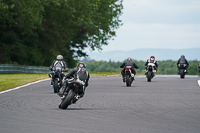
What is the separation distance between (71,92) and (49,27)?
52.6m

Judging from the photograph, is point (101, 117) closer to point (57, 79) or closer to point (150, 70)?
point (57, 79)

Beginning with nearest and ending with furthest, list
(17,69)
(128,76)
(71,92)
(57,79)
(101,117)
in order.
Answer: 1. (101,117)
2. (71,92)
3. (57,79)
4. (128,76)
5. (17,69)

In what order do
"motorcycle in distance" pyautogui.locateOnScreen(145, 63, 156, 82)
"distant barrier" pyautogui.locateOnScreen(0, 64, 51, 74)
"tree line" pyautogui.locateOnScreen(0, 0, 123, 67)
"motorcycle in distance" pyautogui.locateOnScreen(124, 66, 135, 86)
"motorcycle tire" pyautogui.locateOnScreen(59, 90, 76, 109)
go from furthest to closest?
"tree line" pyautogui.locateOnScreen(0, 0, 123, 67) < "distant barrier" pyautogui.locateOnScreen(0, 64, 51, 74) < "motorcycle in distance" pyautogui.locateOnScreen(145, 63, 156, 82) < "motorcycle in distance" pyautogui.locateOnScreen(124, 66, 135, 86) < "motorcycle tire" pyautogui.locateOnScreen(59, 90, 76, 109)

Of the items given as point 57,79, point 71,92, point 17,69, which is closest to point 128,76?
point 57,79

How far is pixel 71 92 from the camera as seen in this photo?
13.7 meters

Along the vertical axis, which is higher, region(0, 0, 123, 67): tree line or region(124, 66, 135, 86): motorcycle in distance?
region(0, 0, 123, 67): tree line

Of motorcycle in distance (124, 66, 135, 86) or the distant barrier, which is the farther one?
the distant barrier

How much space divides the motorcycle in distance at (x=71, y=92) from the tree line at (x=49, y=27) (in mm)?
31647

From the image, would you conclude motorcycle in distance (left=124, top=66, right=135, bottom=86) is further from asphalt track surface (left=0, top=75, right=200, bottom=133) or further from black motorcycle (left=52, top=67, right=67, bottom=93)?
asphalt track surface (left=0, top=75, right=200, bottom=133)

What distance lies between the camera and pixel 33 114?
40.2ft

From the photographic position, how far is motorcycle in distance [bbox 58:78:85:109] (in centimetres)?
1357

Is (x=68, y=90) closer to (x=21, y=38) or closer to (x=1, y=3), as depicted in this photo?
(x=1, y=3)

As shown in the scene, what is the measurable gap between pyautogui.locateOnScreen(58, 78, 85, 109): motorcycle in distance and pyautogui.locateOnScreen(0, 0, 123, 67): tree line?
31647 millimetres

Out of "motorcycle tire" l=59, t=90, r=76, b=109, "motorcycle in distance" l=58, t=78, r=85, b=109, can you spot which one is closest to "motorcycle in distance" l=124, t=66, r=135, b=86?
"motorcycle in distance" l=58, t=78, r=85, b=109
